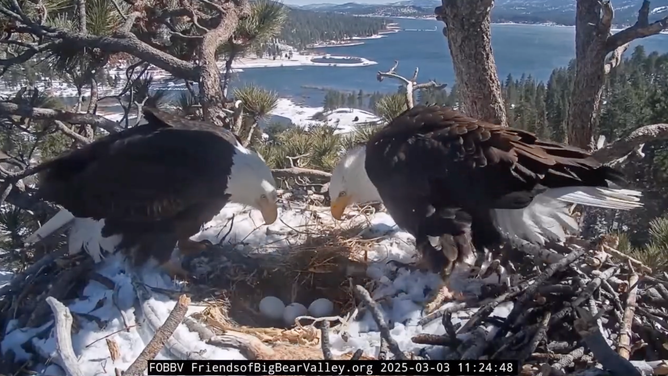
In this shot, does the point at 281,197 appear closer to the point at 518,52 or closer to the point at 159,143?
the point at 159,143

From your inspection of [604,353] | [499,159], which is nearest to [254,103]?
[499,159]

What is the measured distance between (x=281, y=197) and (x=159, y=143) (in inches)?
47.5

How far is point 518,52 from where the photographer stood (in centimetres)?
1337

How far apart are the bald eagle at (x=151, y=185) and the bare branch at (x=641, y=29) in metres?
2.03

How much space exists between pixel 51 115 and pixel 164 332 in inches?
88.6

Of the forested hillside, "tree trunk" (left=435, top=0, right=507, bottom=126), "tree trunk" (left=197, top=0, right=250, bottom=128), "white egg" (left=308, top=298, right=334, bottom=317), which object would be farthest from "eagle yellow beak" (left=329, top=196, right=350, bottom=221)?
the forested hillside

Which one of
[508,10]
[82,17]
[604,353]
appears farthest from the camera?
[508,10]

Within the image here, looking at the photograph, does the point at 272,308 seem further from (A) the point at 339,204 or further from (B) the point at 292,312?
(A) the point at 339,204

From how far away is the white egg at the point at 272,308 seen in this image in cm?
293

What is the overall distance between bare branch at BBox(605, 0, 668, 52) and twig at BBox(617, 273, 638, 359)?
1.33 m

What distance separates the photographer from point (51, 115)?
3463mm

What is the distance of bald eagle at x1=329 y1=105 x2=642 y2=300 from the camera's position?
2.62 metres

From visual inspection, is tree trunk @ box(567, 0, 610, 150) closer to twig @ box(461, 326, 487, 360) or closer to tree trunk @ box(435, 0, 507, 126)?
tree trunk @ box(435, 0, 507, 126)

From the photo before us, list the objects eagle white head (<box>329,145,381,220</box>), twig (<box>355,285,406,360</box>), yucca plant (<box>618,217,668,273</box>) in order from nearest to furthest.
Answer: twig (<box>355,285,406,360</box>) < yucca plant (<box>618,217,668,273</box>) < eagle white head (<box>329,145,381,220</box>)
